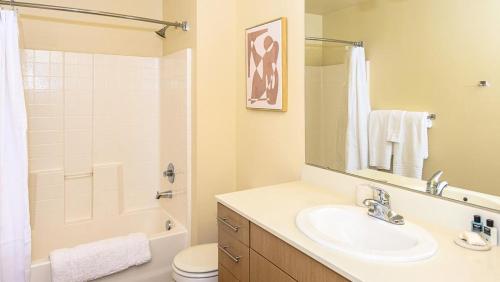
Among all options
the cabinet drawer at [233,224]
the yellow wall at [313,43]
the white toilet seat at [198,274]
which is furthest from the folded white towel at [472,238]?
the white toilet seat at [198,274]

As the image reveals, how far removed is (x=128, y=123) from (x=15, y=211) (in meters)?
1.24

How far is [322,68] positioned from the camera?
1.86 metres

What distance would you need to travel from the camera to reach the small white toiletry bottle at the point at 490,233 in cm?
112

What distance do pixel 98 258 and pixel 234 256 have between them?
1029mm

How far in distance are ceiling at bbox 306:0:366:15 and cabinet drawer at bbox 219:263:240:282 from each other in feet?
4.65

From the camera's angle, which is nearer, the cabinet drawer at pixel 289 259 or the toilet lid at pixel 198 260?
the cabinet drawer at pixel 289 259

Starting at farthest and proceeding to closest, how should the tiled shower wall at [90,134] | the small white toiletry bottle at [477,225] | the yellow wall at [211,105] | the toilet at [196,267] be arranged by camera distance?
the tiled shower wall at [90,134] → the yellow wall at [211,105] → the toilet at [196,267] → the small white toiletry bottle at [477,225]

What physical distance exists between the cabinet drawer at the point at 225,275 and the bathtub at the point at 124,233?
0.79 m

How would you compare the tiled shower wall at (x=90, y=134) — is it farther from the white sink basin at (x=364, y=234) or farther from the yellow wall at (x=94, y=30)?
the white sink basin at (x=364, y=234)

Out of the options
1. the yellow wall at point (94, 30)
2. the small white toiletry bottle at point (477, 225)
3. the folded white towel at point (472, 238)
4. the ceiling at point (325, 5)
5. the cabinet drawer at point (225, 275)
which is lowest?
the cabinet drawer at point (225, 275)

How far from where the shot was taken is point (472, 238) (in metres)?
1.11

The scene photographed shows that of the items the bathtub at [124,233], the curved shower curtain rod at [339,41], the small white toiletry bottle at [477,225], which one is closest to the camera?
the small white toiletry bottle at [477,225]

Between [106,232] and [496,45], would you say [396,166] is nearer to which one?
[496,45]

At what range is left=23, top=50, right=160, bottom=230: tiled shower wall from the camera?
2654 mm
